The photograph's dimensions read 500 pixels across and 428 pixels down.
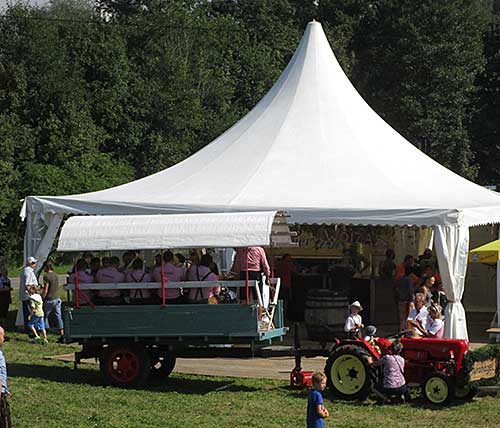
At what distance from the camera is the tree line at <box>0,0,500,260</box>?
4700cm

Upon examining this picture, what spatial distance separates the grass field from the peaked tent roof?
4216mm

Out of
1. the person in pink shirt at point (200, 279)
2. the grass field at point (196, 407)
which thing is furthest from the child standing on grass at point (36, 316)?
the person in pink shirt at point (200, 279)

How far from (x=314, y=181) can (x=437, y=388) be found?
7.10m

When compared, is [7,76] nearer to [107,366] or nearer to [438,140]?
[438,140]

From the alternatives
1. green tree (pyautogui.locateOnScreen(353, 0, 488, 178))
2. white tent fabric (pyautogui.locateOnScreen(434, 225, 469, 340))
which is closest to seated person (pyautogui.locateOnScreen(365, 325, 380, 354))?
white tent fabric (pyautogui.locateOnScreen(434, 225, 469, 340))

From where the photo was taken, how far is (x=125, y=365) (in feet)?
51.1

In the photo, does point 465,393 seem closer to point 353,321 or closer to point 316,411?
point 353,321

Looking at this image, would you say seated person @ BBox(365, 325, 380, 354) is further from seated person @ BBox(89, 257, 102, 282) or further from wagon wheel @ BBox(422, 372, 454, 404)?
seated person @ BBox(89, 257, 102, 282)

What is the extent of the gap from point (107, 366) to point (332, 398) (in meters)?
3.29

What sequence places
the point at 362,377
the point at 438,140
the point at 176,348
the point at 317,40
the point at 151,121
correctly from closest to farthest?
the point at 362,377, the point at 176,348, the point at 317,40, the point at 151,121, the point at 438,140

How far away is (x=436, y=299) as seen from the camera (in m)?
19.7

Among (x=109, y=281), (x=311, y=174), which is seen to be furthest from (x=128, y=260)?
(x=311, y=174)

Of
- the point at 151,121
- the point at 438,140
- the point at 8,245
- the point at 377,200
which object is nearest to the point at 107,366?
the point at 377,200

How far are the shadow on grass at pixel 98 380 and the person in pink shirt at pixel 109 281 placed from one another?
122 centimetres
